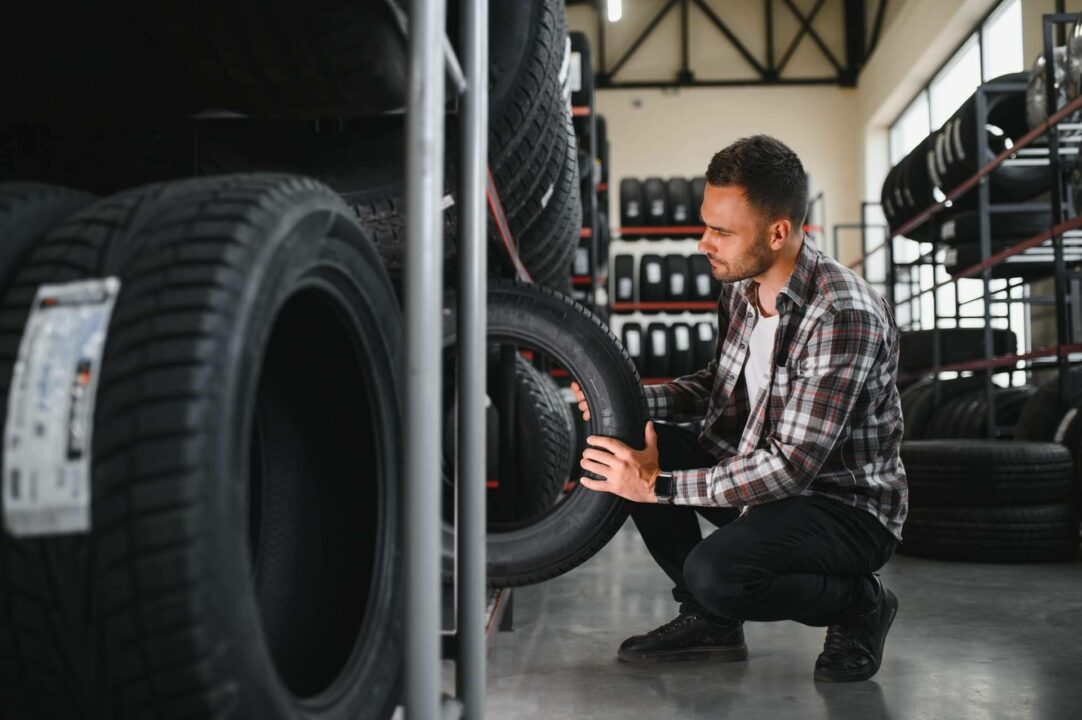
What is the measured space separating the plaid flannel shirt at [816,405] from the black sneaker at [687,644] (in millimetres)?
320

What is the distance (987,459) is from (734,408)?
214 cm

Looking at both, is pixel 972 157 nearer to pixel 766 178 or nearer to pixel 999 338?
pixel 999 338

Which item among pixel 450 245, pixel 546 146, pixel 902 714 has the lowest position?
pixel 902 714

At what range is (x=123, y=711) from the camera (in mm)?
766

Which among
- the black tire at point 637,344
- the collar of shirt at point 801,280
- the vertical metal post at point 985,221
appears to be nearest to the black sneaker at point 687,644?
→ the collar of shirt at point 801,280

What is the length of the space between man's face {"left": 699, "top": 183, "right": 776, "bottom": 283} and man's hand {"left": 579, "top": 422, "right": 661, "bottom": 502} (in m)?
0.45

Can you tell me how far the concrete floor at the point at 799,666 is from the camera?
1924mm

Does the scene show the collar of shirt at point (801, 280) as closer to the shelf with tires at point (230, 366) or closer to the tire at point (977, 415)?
the shelf with tires at point (230, 366)

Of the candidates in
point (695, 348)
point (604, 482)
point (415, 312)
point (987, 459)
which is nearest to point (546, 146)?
point (604, 482)

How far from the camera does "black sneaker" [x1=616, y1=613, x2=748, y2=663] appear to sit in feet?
7.55

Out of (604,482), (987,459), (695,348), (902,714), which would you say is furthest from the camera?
(695,348)

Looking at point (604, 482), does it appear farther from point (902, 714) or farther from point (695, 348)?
point (695, 348)

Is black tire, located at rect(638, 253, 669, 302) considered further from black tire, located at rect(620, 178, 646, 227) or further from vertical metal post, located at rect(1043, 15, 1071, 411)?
vertical metal post, located at rect(1043, 15, 1071, 411)

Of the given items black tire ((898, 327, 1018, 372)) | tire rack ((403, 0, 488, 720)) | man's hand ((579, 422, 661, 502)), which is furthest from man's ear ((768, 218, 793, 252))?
black tire ((898, 327, 1018, 372))
